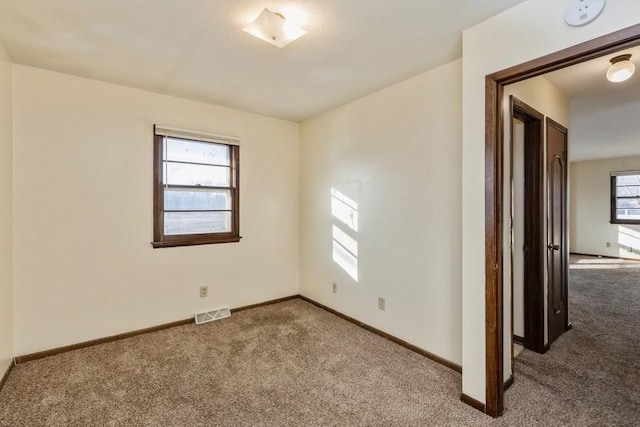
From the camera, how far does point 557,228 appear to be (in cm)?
292

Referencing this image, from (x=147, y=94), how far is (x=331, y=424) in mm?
3249

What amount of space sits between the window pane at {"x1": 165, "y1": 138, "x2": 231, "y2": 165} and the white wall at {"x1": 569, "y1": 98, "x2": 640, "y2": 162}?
3.93m

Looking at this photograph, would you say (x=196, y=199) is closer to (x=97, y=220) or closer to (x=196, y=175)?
(x=196, y=175)

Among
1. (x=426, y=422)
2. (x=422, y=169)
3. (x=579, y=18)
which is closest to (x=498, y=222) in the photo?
(x=422, y=169)

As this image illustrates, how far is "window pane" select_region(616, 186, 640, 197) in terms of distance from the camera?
6746mm

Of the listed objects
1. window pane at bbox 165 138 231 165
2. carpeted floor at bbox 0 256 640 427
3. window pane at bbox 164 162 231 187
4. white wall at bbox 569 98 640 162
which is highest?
white wall at bbox 569 98 640 162

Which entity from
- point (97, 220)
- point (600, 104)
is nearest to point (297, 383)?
point (97, 220)

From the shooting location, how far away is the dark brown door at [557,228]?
9.11ft

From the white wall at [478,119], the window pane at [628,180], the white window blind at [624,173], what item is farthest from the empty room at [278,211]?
the window pane at [628,180]

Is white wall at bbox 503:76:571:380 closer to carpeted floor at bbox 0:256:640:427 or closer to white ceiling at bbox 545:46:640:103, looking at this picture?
white ceiling at bbox 545:46:640:103

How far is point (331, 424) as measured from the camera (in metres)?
1.75

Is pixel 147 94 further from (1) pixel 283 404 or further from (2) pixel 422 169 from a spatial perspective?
(1) pixel 283 404

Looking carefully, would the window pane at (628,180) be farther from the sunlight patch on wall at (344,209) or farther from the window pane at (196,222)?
the window pane at (196,222)

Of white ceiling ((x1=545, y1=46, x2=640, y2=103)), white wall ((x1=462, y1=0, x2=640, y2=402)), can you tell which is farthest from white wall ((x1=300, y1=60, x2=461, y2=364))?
white ceiling ((x1=545, y1=46, x2=640, y2=103))
